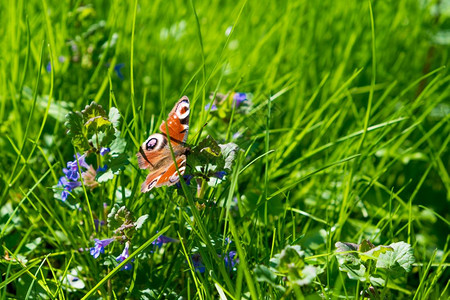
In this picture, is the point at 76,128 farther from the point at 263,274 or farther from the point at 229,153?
the point at 263,274

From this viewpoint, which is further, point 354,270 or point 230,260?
point 230,260

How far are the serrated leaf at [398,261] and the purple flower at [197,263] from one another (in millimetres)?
420

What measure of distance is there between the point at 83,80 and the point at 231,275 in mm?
1182

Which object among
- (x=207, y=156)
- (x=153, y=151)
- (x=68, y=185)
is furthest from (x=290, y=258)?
(x=68, y=185)

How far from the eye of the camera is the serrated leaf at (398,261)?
3.88ft

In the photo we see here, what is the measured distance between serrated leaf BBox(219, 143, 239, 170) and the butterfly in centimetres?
9

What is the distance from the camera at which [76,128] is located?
133cm

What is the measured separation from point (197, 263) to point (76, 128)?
44 cm

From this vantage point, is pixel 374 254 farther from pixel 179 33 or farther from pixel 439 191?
pixel 179 33

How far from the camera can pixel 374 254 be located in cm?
119

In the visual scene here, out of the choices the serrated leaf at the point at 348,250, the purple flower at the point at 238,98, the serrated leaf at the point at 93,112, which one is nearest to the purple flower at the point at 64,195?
the serrated leaf at the point at 93,112

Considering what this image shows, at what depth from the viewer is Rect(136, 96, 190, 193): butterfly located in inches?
47.7

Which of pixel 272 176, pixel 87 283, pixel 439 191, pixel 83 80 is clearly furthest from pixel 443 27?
pixel 87 283

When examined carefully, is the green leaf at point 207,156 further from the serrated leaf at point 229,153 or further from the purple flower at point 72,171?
the purple flower at point 72,171
